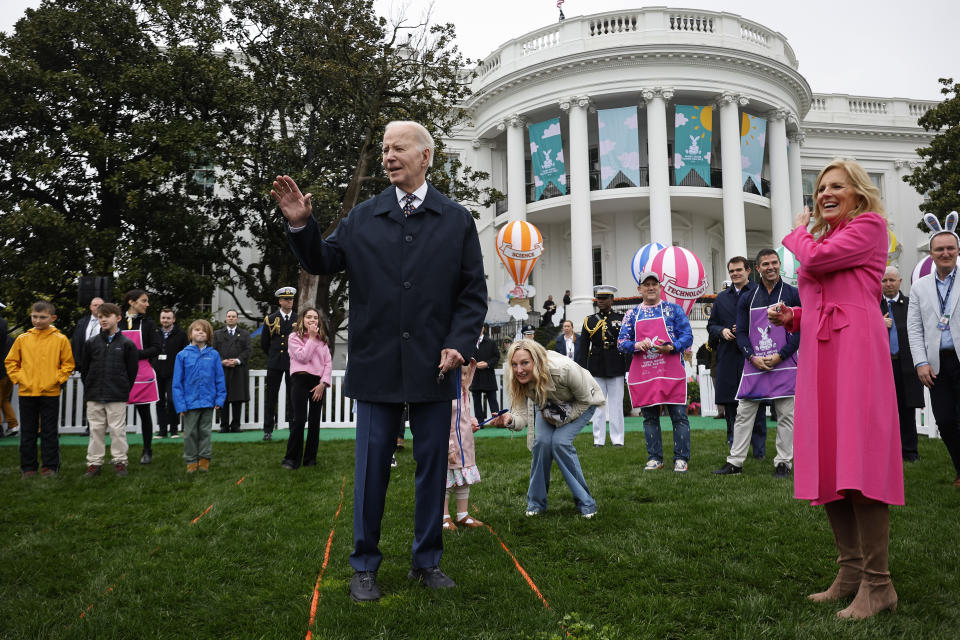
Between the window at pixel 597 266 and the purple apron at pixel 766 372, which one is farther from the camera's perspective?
the window at pixel 597 266

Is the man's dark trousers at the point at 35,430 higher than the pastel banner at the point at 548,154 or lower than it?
lower

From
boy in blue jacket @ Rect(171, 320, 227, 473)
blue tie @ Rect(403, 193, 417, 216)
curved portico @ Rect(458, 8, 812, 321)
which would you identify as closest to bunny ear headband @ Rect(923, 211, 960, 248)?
blue tie @ Rect(403, 193, 417, 216)

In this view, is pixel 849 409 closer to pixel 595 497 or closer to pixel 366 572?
pixel 366 572

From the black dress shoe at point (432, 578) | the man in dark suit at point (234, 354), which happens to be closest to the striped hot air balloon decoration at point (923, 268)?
the black dress shoe at point (432, 578)

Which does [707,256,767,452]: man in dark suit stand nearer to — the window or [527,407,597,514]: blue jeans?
[527,407,597,514]: blue jeans

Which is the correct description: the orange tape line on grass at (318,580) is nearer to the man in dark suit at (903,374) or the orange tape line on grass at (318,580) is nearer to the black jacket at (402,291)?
the black jacket at (402,291)

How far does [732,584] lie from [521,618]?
1191 mm

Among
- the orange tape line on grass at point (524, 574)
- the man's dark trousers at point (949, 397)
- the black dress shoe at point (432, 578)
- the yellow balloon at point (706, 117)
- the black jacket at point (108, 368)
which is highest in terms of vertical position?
the yellow balloon at point (706, 117)

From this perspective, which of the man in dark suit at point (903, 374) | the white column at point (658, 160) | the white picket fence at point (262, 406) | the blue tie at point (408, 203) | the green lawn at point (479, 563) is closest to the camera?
the green lawn at point (479, 563)

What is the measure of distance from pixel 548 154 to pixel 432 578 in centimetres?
2674

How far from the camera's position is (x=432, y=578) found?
3.39 m

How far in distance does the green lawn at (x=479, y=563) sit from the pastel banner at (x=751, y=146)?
80.0 ft

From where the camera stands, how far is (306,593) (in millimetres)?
3357

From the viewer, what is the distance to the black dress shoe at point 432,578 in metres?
3.36
